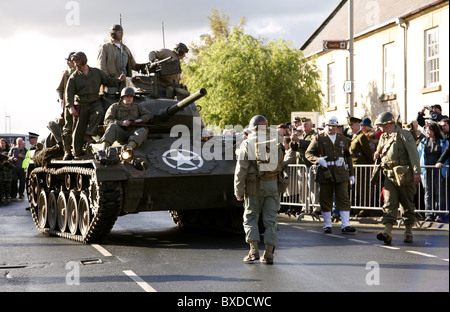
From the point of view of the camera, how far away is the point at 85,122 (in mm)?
13555

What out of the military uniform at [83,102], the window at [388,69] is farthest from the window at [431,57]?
the military uniform at [83,102]

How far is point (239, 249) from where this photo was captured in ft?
37.2

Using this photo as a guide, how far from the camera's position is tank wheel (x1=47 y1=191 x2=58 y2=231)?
14289 millimetres

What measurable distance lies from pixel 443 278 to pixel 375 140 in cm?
787

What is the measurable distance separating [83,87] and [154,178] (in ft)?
8.84

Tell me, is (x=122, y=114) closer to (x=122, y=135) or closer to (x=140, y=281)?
(x=122, y=135)

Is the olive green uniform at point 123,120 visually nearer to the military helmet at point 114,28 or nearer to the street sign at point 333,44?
the military helmet at point 114,28

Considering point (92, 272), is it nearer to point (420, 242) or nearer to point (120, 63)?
point (420, 242)

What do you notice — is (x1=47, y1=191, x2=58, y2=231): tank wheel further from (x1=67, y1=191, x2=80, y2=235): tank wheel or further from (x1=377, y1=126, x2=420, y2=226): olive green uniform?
(x1=377, y1=126, x2=420, y2=226): olive green uniform

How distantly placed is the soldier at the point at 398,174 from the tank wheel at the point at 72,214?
16.7 ft

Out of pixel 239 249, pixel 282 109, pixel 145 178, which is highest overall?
pixel 282 109

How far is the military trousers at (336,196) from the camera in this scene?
13812mm

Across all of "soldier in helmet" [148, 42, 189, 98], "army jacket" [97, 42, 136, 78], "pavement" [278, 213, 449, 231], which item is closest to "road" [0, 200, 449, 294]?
"pavement" [278, 213, 449, 231]

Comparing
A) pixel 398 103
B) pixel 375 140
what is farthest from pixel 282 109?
pixel 375 140
